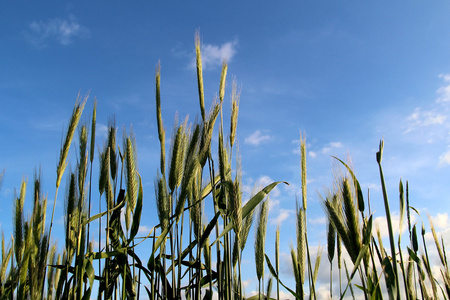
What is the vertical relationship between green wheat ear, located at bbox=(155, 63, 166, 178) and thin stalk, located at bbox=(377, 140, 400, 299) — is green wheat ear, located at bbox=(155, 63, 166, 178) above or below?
above

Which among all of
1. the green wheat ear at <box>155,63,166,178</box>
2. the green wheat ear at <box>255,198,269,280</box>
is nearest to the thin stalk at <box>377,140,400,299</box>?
the green wheat ear at <box>255,198,269,280</box>

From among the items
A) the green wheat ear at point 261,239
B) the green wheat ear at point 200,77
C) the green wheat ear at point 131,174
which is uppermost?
the green wheat ear at point 200,77

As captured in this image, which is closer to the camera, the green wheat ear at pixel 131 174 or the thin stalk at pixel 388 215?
the thin stalk at pixel 388 215

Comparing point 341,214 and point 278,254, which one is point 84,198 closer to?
point 278,254

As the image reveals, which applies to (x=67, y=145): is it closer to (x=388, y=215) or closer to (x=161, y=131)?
(x=161, y=131)

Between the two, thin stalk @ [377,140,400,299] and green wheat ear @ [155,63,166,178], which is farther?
green wheat ear @ [155,63,166,178]

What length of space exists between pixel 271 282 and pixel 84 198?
6.50 ft

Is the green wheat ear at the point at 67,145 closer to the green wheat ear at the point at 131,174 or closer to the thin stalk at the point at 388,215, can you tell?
the green wheat ear at the point at 131,174

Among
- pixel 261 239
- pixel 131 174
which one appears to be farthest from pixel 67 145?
pixel 261 239

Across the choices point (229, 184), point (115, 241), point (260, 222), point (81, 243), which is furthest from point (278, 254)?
point (81, 243)

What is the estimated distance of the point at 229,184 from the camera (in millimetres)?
2383

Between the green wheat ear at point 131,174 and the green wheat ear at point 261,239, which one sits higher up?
the green wheat ear at point 131,174

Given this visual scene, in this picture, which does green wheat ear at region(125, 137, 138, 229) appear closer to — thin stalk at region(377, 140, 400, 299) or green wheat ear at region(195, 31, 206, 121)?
green wheat ear at region(195, 31, 206, 121)

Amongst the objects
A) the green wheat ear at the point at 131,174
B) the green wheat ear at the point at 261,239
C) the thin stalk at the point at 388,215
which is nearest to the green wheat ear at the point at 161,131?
the green wheat ear at the point at 131,174
